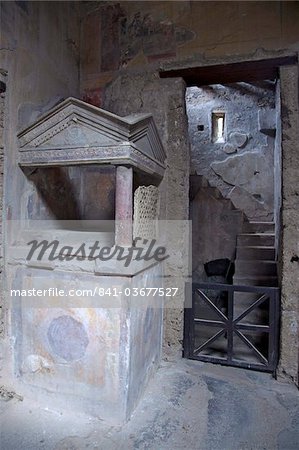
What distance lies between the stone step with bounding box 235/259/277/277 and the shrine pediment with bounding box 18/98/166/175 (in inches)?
96.3

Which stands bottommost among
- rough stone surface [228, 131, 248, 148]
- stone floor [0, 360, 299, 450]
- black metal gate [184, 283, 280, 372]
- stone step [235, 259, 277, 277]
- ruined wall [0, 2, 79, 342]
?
stone floor [0, 360, 299, 450]

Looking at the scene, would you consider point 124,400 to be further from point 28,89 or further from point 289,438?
point 28,89

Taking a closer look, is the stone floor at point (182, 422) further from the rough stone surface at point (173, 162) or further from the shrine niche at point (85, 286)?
the rough stone surface at point (173, 162)

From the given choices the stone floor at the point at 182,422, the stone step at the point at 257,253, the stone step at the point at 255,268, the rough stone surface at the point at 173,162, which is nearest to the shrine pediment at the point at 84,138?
the rough stone surface at the point at 173,162

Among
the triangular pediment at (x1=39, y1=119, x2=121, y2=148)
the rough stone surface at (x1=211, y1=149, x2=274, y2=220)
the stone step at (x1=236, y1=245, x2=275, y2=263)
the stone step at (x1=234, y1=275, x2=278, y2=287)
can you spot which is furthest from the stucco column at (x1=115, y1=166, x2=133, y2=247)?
the rough stone surface at (x1=211, y1=149, x2=274, y2=220)

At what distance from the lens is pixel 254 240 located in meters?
5.15

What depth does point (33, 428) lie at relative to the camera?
2.43m

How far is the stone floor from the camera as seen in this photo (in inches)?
90.7

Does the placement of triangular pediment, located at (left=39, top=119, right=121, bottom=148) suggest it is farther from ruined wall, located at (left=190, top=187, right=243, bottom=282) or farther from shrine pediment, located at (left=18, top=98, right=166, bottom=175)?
ruined wall, located at (left=190, top=187, right=243, bottom=282)

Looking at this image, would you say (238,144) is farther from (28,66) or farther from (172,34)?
(28,66)

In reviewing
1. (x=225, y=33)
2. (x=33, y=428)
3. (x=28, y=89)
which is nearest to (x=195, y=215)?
(x=225, y=33)

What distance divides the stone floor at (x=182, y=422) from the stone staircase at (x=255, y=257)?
1508 mm

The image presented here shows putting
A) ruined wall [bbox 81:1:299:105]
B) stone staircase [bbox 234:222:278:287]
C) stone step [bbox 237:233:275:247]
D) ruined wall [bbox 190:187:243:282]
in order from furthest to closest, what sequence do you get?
1. ruined wall [bbox 190:187:243:282]
2. stone step [bbox 237:233:275:247]
3. stone staircase [bbox 234:222:278:287]
4. ruined wall [bbox 81:1:299:105]

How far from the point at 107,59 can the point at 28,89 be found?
1210mm
